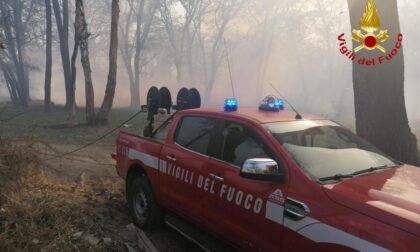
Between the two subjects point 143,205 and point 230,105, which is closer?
point 230,105

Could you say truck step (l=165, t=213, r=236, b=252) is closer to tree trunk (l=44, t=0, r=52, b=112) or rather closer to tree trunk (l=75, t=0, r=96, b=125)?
tree trunk (l=75, t=0, r=96, b=125)

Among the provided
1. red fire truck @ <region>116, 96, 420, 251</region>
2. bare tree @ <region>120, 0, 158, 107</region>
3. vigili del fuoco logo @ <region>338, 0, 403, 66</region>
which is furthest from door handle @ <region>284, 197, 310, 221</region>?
bare tree @ <region>120, 0, 158, 107</region>

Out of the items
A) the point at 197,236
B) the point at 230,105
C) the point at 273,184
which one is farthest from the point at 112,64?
the point at 273,184

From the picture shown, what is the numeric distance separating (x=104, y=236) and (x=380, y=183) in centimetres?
311

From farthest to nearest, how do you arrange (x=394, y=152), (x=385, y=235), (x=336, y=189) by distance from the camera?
1. (x=394, y=152)
2. (x=336, y=189)
3. (x=385, y=235)

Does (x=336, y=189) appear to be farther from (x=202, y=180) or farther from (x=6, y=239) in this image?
(x=6, y=239)

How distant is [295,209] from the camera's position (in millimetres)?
3252

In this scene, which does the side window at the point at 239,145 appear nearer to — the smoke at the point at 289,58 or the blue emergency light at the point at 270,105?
the blue emergency light at the point at 270,105

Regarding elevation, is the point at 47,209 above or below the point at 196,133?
below

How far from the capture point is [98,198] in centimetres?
632

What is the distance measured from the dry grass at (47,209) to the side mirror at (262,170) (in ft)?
6.46

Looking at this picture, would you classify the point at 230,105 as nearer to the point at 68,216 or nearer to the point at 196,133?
the point at 196,133

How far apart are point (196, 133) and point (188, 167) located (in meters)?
0.41

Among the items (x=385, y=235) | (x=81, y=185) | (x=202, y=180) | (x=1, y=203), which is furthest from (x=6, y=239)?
→ (x=385, y=235)
